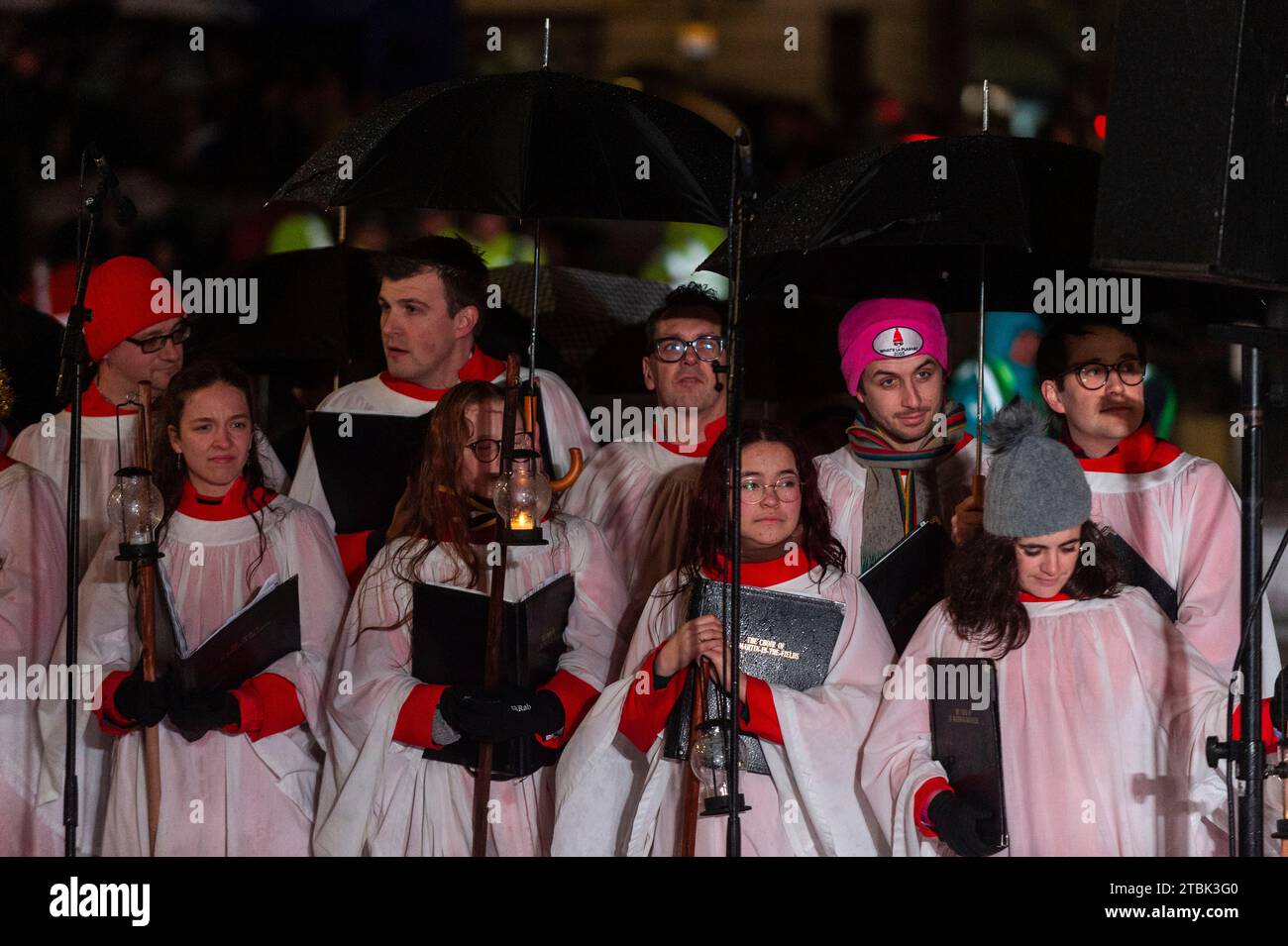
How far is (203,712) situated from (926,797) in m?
1.90

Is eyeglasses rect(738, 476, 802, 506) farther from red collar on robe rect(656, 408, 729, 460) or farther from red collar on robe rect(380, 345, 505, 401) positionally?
red collar on robe rect(380, 345, 505, 401)

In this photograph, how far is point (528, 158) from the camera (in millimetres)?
5395

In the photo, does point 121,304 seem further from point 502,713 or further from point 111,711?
point 502,713

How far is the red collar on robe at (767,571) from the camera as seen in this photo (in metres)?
5.09

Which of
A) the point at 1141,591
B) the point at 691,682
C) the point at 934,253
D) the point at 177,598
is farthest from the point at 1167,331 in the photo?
the point at 177,598

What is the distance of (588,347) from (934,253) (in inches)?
67.1

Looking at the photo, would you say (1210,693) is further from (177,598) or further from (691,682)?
(177,598)

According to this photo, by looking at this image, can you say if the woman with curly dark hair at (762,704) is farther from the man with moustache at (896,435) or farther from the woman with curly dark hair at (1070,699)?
the man with moustache at (896,435)

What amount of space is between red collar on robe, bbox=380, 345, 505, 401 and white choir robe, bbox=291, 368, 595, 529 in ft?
0.04

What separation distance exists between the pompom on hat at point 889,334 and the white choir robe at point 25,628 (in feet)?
7.98

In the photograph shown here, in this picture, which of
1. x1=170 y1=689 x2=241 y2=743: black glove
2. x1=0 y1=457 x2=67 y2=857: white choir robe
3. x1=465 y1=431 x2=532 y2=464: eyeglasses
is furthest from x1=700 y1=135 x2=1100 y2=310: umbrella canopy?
x1=0 y1=457 x2=67 y2=857: white choir robe

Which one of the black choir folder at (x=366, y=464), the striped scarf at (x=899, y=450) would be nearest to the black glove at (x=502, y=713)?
the black choir folder at (x=366, y=464)

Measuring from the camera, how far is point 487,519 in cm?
537
